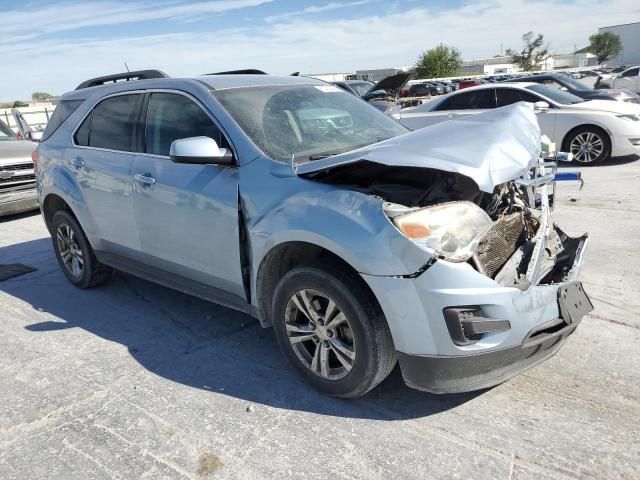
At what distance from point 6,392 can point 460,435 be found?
279 centimetres

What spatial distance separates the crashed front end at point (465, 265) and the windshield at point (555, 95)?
26.3 ft

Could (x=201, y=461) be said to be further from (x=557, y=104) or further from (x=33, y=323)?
(x=557, y=104)

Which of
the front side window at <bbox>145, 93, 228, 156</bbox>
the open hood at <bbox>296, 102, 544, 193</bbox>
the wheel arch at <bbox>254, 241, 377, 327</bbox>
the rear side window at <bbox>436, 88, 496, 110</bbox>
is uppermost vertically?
the front side window at <bbox>145, 93, 228, 156</bbox>

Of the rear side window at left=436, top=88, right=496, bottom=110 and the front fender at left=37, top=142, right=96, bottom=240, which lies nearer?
the front fender at left=37, top=142, right=96, bottom=240

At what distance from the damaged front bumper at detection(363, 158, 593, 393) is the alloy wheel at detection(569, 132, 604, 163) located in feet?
25.7

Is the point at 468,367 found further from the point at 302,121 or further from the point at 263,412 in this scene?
the point at 302,121

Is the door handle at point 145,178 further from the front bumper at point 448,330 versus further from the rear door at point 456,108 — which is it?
the rear door at point 456,108

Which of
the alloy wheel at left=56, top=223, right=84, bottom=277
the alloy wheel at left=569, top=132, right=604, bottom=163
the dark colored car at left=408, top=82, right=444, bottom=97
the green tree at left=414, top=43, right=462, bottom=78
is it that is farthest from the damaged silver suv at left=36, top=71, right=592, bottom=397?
the green tree at left=414, top=43, right=462, bottom=78

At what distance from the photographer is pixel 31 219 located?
8.73 metres

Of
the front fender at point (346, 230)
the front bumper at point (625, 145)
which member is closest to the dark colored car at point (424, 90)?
the front bumper at point (625, 145)

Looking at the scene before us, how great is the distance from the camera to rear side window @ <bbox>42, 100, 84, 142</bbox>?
16.5 feet

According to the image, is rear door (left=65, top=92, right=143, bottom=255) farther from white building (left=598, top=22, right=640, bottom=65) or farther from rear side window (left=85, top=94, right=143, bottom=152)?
white building (left=598, top=22, right=640, bottom=65)

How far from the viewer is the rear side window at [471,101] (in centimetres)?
1052

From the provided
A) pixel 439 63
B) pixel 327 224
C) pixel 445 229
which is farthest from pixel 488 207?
pixel 439 63
